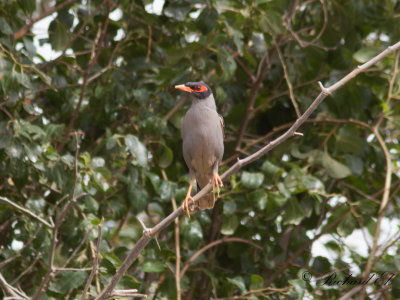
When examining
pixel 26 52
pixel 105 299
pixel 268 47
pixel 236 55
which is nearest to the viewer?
pixel 105 299

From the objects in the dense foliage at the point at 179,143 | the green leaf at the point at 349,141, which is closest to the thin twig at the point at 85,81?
the dense foliage at the point at 179,143

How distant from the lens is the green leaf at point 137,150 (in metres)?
3.18

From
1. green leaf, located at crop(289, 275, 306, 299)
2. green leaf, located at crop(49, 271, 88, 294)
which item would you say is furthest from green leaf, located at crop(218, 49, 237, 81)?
green leaf, located at crop(49, 271, 88, 294)

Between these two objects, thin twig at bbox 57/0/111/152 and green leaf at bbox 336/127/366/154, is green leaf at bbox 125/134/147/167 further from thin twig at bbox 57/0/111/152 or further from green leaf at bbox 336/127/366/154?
green leaf at bbox 336/127/366/154

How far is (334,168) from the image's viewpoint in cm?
368

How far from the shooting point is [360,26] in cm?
423

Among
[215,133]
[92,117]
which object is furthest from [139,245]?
[92,117]

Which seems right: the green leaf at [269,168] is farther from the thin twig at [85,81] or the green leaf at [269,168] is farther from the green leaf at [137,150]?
the thin twig at [85,81]

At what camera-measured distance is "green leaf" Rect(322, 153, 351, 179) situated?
3.64 m

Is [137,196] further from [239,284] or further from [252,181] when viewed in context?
[239,284]

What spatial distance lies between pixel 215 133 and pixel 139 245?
3.58 ft

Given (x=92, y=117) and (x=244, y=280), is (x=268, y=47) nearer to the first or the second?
(x=92, y=117)

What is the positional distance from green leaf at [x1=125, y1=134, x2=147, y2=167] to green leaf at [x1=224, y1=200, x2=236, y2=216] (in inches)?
23.9

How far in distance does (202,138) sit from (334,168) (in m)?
1.01
